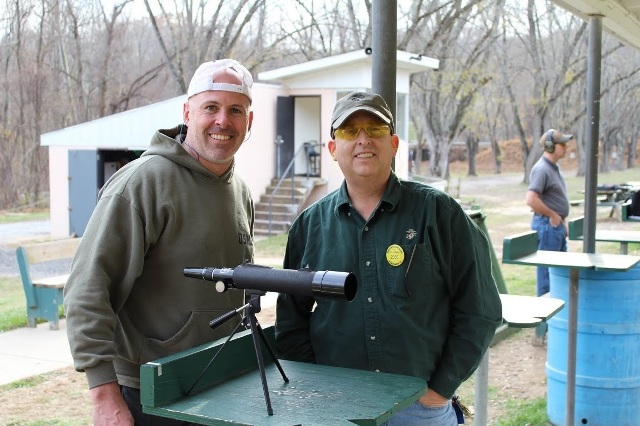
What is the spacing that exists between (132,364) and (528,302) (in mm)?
2425

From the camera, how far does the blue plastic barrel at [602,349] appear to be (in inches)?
204

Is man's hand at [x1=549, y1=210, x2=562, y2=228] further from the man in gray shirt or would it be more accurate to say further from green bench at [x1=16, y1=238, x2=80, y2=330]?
green bench at [x1=16, y1=238, x2=80, y2=330]

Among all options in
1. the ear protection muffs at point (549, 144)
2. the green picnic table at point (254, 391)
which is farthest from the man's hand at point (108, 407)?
the ear protection muffs at point (549, 144)

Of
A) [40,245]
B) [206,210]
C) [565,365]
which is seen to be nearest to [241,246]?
[206,210]

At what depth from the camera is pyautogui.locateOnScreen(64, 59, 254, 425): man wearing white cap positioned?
2.42m

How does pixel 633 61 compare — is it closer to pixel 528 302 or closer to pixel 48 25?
pixel 48 25

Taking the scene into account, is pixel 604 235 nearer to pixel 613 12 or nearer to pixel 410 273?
pixel 613 12

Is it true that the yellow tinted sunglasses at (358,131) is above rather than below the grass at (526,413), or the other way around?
above

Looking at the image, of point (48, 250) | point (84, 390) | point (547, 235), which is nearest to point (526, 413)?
point (547, 235)

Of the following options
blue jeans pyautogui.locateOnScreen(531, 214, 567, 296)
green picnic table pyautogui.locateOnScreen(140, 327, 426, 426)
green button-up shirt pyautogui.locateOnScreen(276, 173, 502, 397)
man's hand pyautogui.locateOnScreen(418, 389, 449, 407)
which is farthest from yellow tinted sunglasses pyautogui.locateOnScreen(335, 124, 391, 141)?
blue jeans pyautogui.locateOnScreen(531, 214, 567, 296)

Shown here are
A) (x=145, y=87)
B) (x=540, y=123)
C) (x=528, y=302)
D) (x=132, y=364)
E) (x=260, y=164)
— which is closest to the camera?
(x=132, y=364)

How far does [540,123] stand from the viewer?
34.7 meters

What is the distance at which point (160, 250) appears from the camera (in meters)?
2.58

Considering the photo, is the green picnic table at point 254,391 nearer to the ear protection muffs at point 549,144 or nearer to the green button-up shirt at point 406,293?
the green button-up shirt at point 406,293
